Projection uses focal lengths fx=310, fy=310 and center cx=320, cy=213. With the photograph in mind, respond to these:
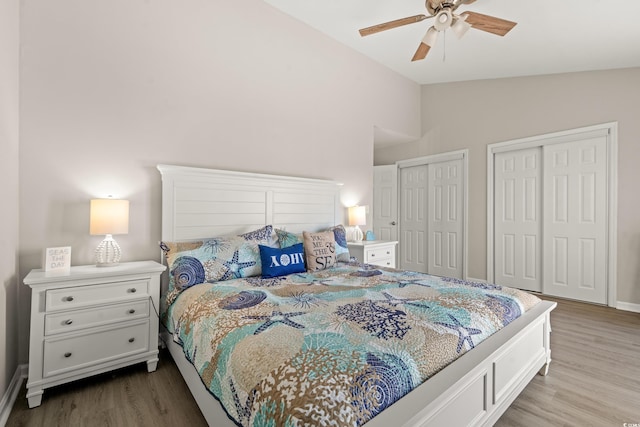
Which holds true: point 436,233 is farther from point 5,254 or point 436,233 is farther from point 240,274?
point 5,254

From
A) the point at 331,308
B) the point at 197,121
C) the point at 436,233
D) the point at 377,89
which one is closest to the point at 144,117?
the point at 197,121

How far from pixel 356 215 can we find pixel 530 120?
8.59ft

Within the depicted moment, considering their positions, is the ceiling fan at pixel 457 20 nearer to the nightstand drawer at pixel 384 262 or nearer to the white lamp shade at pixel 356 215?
the white lamp shade at pixel 356 215

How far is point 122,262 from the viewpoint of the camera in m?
2.39

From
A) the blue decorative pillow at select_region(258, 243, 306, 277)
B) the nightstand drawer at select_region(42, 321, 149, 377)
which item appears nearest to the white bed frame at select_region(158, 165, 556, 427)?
the nightstand drawer at select_region(42, 321, 149, 377)

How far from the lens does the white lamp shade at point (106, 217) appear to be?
2.09m

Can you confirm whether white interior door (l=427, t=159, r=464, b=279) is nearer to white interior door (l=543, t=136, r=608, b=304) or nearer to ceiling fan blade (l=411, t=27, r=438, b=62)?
white interior door (l=543, t=136, r=608, b=304)

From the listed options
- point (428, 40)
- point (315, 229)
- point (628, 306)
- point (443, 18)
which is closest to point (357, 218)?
point (315, 229)

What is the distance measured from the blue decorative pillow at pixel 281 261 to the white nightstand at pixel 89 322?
29.4 inches

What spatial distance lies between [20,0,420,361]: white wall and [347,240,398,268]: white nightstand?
0.97 m

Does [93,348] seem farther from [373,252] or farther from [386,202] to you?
[386,202]

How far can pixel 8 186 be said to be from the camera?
183cm

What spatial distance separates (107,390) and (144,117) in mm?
1971

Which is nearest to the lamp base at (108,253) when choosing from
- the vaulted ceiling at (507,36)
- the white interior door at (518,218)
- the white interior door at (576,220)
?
the vaulted ceiling at (507,36)
